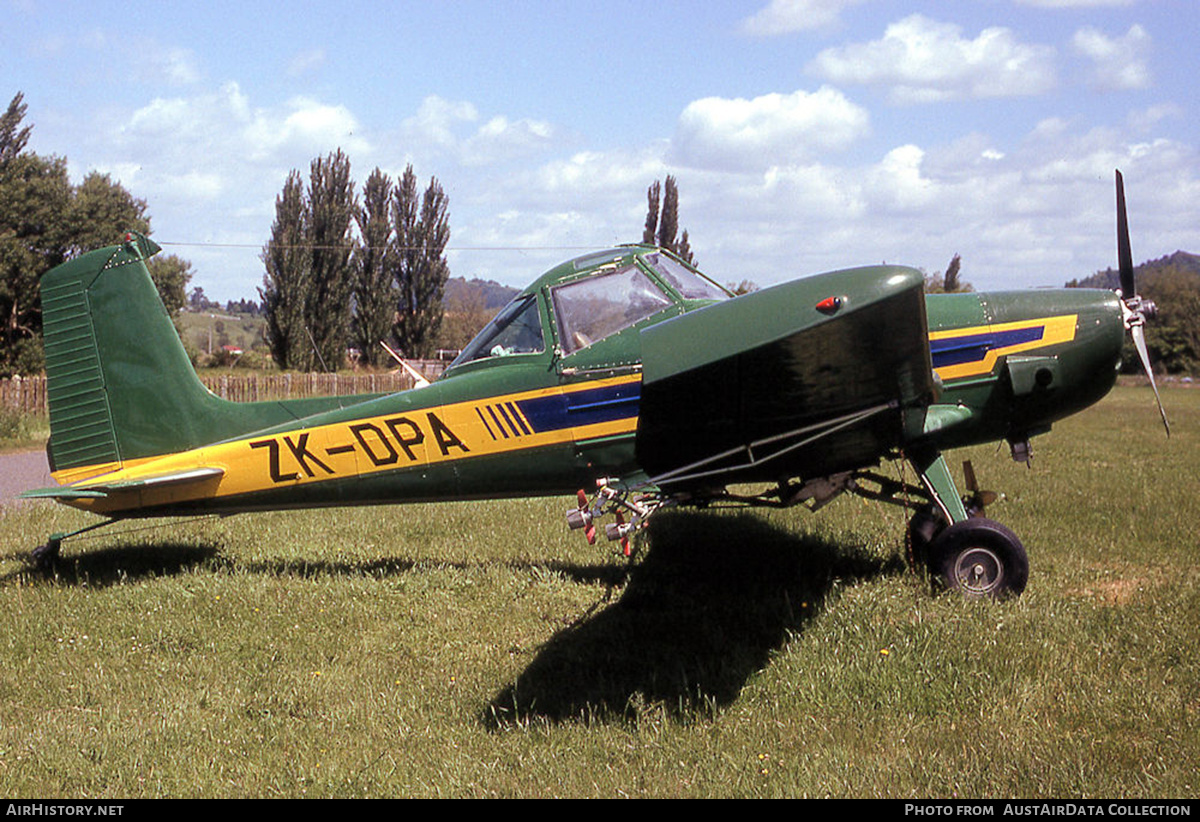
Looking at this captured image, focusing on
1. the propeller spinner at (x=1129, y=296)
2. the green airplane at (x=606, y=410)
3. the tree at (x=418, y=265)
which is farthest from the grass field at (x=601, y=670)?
the tree at (x=418, y=265)

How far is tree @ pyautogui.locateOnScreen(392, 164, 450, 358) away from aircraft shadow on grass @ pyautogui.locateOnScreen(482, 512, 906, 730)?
45.3 m

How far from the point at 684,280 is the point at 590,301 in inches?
30.7

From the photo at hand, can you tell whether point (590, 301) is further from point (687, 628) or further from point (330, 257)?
point (330, 257)

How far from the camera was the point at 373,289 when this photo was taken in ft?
159

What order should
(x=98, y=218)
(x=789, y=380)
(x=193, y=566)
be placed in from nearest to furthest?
(x=789, y=380), (x=193, y=566), (x=98, y=218)

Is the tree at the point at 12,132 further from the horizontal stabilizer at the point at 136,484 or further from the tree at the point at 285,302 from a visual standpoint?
the horizontal stabilizer at the point at 136,484

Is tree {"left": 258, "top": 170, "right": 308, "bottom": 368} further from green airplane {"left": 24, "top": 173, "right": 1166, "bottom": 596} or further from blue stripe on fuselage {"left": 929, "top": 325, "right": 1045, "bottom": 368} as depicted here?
blue stripe on fuselage {"left": 929, "top": 325, "right": 1045, "bottom": 368}

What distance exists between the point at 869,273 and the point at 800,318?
1.29 feet

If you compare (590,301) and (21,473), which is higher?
(590,301)

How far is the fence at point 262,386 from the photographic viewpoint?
25.5 metres

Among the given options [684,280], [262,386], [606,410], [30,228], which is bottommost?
[606,410]

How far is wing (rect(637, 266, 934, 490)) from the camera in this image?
4.20m

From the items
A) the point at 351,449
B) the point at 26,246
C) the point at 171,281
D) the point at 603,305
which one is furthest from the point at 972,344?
the point at 171,281
